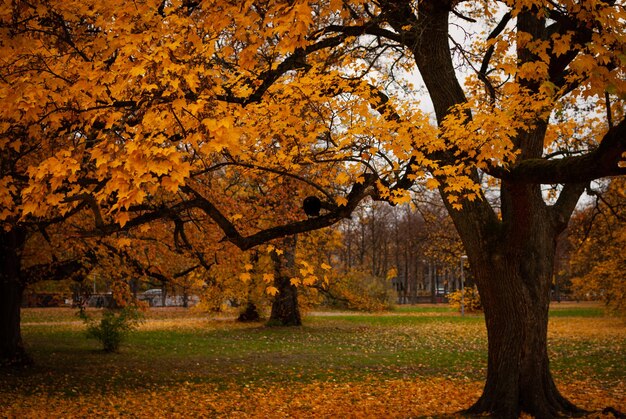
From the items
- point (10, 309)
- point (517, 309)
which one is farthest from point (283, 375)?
point (517, 309)

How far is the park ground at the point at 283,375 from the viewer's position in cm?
1102

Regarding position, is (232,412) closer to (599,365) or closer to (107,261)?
(107,261)

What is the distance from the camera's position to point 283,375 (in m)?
15.1

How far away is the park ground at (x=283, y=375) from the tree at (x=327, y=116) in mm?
2657

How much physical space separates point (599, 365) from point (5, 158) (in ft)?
46.2

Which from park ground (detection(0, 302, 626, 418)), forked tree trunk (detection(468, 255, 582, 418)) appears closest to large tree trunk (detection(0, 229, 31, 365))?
park ground (detection(0, 302, 626, 418))

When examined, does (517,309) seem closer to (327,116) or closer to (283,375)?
(327,116)

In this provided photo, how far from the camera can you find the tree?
6.41 metres

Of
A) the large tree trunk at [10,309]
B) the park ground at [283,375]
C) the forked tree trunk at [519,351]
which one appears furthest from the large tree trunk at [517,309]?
the large tree trunk at [10,309]

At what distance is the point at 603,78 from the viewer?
6305 mm

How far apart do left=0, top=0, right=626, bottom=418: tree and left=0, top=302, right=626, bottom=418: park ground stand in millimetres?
2657

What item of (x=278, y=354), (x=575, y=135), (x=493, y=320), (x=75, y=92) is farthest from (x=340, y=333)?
(x=75, y=92)

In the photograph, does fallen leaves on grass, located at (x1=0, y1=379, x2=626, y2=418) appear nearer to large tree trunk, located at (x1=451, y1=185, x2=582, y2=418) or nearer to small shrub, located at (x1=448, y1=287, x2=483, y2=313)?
large tree trunk, located at (x1=451, y1=185, x2=582, y2=418)

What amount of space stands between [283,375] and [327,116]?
6.93 m
